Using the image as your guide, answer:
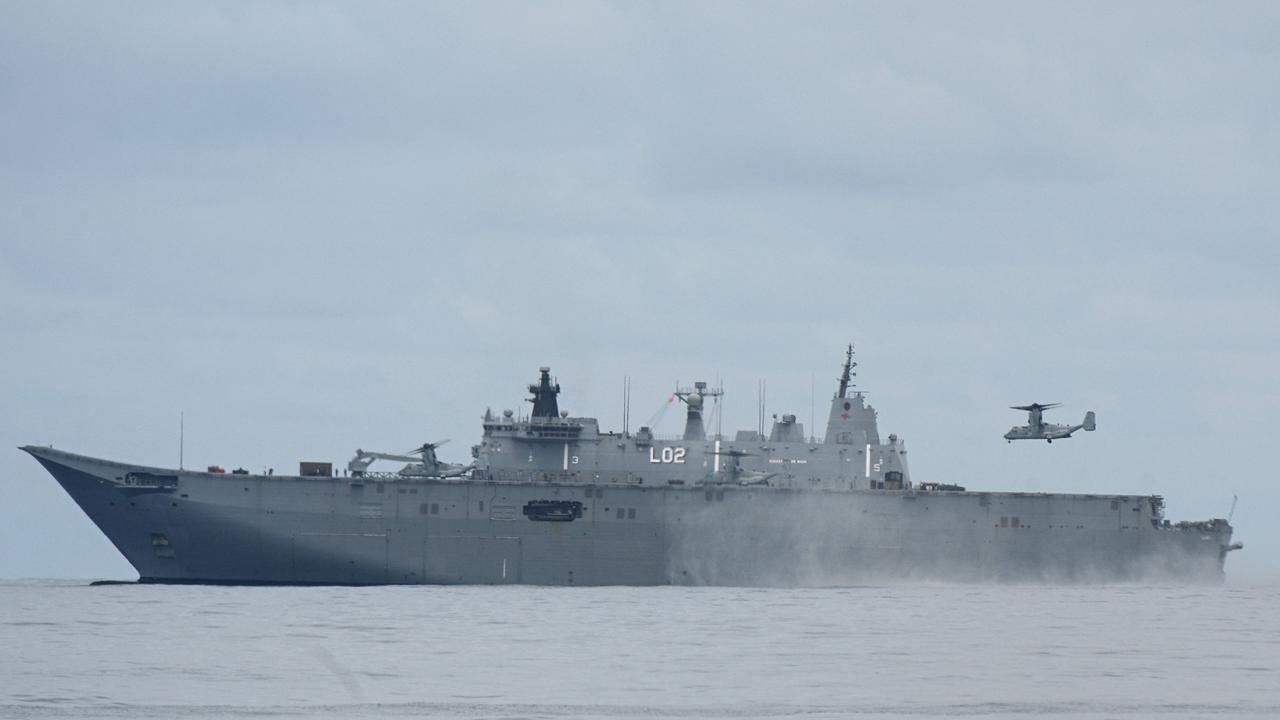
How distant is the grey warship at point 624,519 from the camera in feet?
193

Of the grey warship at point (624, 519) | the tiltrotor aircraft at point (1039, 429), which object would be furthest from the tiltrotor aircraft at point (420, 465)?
the tiltrotor aircraft at point (1039, 429)

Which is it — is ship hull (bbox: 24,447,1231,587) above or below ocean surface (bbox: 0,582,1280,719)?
above

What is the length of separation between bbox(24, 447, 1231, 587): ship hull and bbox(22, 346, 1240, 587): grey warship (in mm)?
52

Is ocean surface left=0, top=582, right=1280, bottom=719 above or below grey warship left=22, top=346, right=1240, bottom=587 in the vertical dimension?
below

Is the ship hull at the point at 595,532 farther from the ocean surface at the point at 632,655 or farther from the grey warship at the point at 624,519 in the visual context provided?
the ocean surface at the point at 632,655

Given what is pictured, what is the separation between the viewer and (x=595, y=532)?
59.7 m

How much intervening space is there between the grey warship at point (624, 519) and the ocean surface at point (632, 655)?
3753 mm

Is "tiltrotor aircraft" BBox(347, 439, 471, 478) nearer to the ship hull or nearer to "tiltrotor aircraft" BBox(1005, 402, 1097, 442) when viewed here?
the ship hull

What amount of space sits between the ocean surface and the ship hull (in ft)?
12.0

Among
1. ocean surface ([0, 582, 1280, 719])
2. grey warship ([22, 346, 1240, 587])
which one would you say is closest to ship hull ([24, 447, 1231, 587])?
grey warship ([22, 346, 1240, 587])

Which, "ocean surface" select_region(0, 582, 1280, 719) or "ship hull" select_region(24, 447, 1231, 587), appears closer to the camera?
"ocean surface" select_region(0, 582, 1280, 719)

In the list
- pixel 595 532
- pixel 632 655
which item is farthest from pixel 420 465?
pixel 632 655

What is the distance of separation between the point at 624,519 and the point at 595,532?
3.83 ft

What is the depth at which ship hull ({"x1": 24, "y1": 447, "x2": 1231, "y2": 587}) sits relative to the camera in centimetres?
5853
